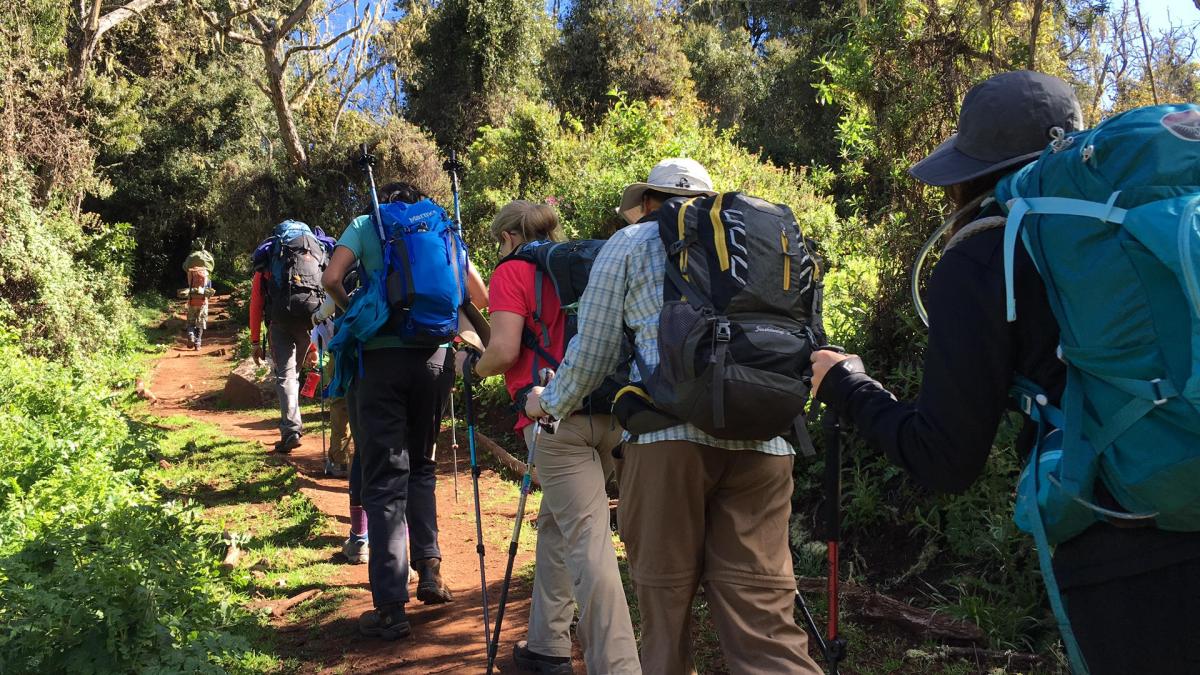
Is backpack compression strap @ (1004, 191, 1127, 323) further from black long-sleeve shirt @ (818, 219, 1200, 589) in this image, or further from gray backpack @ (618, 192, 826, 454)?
gray backpack @ (618, 192, 826, 454)

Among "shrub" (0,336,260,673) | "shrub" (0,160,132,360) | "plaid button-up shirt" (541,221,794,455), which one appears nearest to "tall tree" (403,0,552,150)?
"shrub" (0,160,132,360)

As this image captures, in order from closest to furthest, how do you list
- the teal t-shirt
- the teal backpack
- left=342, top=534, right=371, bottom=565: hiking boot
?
the teal backpack
the teal t-shirt
left=342, top=534, right=371, bottom=565: hiking boot

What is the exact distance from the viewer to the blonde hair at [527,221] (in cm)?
439

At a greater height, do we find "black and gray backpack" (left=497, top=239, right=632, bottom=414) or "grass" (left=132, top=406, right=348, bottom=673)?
"black and gray backpack" (left=497, top=239, right=632, bottom=414)

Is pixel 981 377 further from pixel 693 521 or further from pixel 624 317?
pixel 624 317

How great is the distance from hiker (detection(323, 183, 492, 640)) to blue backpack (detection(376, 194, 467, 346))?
0.07m

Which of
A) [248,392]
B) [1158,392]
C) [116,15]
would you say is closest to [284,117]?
[116,15]

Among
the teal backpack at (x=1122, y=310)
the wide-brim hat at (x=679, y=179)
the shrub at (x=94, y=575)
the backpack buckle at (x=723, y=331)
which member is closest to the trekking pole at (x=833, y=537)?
the backpack buckle at (x=723, y=331)

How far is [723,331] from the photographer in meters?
2.54

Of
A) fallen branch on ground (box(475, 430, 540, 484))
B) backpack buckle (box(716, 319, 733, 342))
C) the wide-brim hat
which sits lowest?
fallen branch on ground (box(475, 430, 540, 484))

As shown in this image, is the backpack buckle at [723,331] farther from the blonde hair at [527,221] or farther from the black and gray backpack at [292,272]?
the black and gray backpack at [292,272]

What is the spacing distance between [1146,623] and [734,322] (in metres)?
1.22

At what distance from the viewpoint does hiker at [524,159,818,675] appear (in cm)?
279

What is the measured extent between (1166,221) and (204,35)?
87.2 ft
